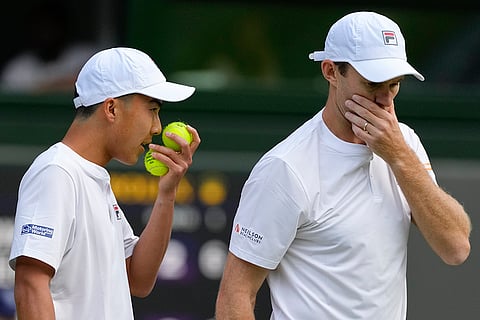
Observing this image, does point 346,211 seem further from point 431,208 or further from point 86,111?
point 86,111

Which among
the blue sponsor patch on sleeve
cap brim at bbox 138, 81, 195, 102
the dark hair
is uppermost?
cap brim at bbox 138, 81, 195, 102

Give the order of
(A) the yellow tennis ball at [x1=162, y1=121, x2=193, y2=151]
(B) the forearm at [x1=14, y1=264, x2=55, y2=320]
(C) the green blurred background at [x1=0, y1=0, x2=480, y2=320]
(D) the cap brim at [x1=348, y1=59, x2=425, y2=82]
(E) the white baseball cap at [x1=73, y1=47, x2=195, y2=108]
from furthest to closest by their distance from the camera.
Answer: (C) the green blurred background at [x1=0, y1=0, x2=480, y2=320], (A) the yellow tennis ball at [x1=162, y1=121, x2=193, y2=151], (E) the white baseball cap at [x1=73, y1=47, x2=195, y2=108], (D) the cap brim at [x1=348, y1=59, x2=425, y2=82], (B) the forearm at [x1=14, y1=264, x2=55, y2=320]

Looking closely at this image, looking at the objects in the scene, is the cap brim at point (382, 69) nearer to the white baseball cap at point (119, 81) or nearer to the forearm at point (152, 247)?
the white baseball cap at point (119, 81)

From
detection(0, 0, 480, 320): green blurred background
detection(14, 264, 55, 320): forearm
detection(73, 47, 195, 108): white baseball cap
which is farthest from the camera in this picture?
detection(0, 0, 480, 320): green blurred background

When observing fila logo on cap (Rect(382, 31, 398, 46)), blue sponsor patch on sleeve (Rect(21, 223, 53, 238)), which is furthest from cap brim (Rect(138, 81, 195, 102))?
fila logo on cap (Rect(382, 31, 398, 46))

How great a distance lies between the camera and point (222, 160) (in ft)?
20.0

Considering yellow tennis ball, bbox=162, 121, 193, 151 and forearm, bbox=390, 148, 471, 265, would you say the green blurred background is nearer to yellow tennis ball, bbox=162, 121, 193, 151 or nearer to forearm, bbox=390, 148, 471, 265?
yellow tennis ball, bbox=162, 121, 193, 151

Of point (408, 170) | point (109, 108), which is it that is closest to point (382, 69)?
point (408, 170)

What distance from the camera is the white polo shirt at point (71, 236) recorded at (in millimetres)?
3545

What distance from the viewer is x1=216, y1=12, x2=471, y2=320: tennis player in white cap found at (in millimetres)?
3676

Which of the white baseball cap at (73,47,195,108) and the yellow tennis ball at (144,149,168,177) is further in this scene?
the yellow tennis ball at (144,149,168,177)

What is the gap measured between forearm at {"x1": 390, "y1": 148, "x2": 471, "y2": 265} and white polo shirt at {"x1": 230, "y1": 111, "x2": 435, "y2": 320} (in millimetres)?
103

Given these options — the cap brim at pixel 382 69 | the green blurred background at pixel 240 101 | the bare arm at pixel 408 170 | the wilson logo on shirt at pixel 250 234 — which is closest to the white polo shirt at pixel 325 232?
the wilson logo on shirt at pixel 250 234

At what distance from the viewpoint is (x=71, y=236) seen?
3604mm
